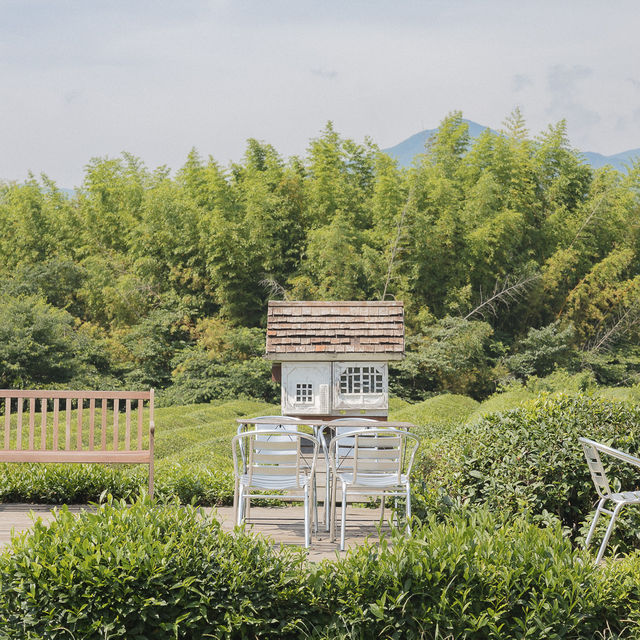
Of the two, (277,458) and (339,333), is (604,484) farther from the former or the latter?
(339,333)

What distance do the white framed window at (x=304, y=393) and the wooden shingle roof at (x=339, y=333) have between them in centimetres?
32

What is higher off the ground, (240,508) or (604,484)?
(604,484)

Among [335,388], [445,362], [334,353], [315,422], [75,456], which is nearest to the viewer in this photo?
[315,422]

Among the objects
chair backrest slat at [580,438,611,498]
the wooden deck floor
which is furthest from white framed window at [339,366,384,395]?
chair backrest slat at [580,438,611,498]

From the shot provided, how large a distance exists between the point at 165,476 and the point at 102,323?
1290 cm

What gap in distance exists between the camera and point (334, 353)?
8078 mm

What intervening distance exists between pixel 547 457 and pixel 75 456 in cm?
311

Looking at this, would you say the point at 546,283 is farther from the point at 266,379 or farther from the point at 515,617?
the point at 515,617

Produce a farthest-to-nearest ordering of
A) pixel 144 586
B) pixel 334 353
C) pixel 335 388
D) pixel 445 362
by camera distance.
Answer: pixel 445 362 < pixel 335 388 < pixel 334 353 < pixel 144 586

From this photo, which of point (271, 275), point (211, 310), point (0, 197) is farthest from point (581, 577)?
point (0, 197)

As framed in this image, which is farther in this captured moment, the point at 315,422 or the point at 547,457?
the point at 315,422

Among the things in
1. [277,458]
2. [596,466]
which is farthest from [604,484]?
[277,458]

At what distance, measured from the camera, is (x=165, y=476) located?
5484 millimetres

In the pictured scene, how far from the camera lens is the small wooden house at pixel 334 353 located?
26.6 ft
